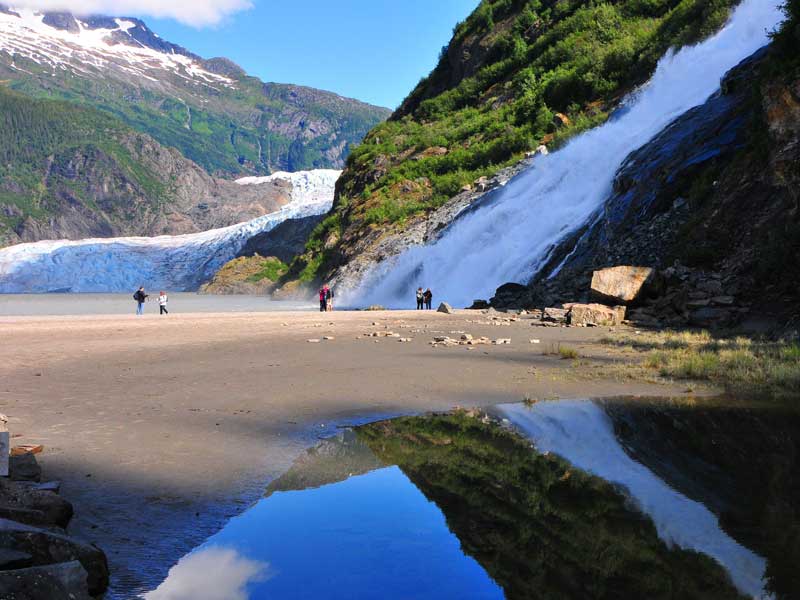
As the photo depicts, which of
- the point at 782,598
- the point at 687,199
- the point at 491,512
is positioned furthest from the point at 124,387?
the point at 687,199

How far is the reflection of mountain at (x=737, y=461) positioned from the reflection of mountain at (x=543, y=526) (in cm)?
51

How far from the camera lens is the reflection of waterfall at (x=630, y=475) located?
3.95 metres

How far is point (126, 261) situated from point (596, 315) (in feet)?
310

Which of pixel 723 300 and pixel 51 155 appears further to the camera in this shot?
pixel 51 155

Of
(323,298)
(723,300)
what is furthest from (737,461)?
(323,298)

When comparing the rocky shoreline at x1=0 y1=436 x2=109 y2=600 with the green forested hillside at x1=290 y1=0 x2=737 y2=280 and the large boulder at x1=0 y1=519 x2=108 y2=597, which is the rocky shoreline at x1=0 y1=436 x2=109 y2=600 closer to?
the large boulder at x1=0 y1=519 x2=108 y2=597

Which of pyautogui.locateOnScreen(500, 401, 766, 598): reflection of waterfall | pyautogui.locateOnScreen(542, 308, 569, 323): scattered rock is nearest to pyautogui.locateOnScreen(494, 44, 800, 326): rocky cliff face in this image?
pyautogui.locateOnScreen(542, 308, 569, 323): scattered rock

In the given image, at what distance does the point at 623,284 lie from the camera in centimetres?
1902

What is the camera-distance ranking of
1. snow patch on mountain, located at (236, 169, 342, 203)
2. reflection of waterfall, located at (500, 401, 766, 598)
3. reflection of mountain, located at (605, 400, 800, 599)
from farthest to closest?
1. snow patch on mountain, located at (236, 169, 342, 203)
2. reflection of mountain, located at (605, 400, 800, 599)
3. reflection of waterfall, located at (500, 401, 766, 598)

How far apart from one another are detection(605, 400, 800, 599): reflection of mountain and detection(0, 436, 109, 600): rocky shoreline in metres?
3.29

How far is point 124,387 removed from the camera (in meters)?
9.66

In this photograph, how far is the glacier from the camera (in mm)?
96625

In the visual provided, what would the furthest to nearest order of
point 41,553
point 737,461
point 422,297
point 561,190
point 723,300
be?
point 561,190
point 422,297
point 723,300
point 737,461
point 41,553

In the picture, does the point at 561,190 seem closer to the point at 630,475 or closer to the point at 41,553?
the point at 630,475
